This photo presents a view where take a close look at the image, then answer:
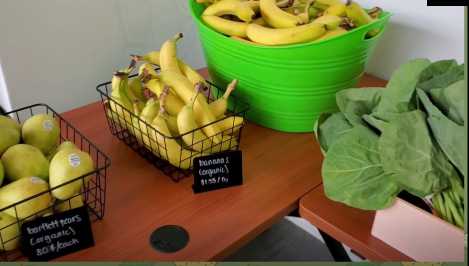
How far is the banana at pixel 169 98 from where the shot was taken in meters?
0.84

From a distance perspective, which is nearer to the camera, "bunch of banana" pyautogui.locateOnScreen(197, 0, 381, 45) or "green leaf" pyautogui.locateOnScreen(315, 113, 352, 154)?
"green leaf" pyautogui.locateOnScreen(315, 113, 352, 154)

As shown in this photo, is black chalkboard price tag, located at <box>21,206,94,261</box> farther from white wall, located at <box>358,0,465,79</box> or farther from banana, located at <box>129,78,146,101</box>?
white wall, located at <box>358,0,465,79</box>

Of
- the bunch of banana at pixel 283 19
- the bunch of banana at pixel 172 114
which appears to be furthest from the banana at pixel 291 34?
the bunch of banana at pixel 172 114

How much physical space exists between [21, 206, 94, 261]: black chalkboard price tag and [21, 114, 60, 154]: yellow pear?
0.14m

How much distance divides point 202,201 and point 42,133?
0.88 ft

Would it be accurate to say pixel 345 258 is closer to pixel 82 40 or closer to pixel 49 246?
pixel 49 246

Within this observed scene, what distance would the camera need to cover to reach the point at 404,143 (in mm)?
558

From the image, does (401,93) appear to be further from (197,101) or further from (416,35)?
(416,35)

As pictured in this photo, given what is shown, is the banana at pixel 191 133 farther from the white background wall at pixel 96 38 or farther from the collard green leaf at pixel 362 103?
the white background wall at pixel 96 38

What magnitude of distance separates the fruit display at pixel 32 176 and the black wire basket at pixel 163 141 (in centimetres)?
14

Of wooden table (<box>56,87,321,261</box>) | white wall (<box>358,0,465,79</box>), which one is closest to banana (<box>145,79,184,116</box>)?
wooden table (<box>56,87,321,261</box>)

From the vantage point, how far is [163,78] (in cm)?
87

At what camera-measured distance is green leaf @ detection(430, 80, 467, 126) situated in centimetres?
53

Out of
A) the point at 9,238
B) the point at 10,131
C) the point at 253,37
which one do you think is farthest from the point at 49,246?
the point at 253,37
